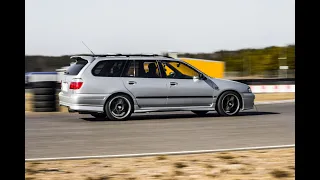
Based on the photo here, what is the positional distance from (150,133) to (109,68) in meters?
3.06

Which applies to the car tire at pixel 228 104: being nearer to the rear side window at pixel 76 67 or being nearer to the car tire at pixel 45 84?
the rear side window at pixel 76 67

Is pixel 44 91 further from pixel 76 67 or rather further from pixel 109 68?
pixel 109 68

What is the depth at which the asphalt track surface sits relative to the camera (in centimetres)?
934

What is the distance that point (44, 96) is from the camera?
1680cm

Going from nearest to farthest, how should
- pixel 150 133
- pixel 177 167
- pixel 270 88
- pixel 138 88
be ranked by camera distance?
pixel 177 167 → pixel 150 133 → pixel 138 88 → pixel 270 88

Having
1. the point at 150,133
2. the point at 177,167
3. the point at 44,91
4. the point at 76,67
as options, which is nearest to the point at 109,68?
the point at 76,67

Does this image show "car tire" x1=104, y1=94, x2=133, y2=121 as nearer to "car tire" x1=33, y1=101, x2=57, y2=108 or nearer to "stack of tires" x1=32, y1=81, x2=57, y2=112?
"stack of tires" x1=32, y1=81, x2=57, y2=112

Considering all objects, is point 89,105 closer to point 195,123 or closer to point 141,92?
point 141,92

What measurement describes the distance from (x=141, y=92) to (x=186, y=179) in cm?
767

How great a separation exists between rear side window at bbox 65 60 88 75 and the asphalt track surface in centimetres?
123

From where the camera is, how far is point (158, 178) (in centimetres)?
655

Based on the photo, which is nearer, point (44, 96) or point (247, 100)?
point (247, 100)

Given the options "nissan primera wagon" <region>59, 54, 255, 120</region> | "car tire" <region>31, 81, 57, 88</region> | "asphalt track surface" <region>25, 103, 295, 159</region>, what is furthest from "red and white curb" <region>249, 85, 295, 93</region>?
"car tire" <region>31, 81, 57, 88</region>
